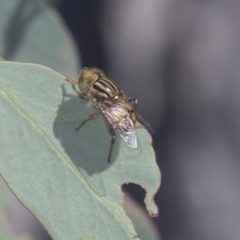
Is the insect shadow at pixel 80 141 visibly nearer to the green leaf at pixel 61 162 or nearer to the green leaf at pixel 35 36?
the green leaf at pixel 61 162

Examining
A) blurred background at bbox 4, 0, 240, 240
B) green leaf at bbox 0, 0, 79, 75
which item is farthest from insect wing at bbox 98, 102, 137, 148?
blurred background at bbox 4, 0, 240, 240

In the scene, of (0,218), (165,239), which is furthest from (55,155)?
(165,239)

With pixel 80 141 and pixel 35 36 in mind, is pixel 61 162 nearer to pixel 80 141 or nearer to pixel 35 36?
pixel 80 141

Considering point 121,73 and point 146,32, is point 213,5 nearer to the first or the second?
A: point 146,32

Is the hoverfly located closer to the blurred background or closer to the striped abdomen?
the striped abdomen

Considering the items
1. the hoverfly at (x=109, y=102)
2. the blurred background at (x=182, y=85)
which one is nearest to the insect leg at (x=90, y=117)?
the hoverfly at (x=109, y=102)

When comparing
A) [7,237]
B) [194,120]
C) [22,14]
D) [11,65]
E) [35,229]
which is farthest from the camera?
[194,120]
